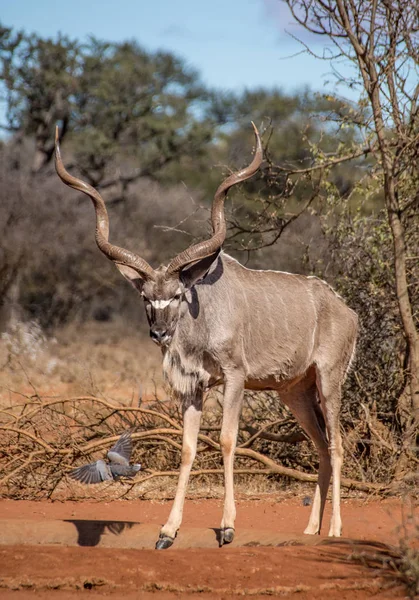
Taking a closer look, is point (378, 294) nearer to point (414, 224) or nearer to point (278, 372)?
point (414, 224)

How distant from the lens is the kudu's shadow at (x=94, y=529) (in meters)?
5.25

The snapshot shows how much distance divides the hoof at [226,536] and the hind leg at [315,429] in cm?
83

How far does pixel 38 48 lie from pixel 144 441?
1450 cm

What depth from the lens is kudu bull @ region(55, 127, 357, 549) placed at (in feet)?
17.0

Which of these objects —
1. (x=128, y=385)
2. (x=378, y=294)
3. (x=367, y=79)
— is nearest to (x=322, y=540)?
(x=378, y=294)

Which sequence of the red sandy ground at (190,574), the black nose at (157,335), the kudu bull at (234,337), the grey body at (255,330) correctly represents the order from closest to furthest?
the red sandy ground at (190,574), the black nose at (157,335), the kudu bull at (234,337), the grey body at (255,330)

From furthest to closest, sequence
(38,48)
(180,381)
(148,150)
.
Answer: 1. (148,150)
2. (38,48)
3. (180,381)

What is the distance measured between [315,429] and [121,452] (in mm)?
1377

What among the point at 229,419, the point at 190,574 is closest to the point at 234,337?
the point at 229,419

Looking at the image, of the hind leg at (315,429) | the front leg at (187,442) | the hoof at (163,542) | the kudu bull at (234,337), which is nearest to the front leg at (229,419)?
Result: the kudu bull at (234,337)

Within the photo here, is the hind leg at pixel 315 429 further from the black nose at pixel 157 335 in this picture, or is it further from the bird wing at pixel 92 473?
the black nose at pixel 157 335

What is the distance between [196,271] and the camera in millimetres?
5301

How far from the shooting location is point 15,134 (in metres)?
19.7

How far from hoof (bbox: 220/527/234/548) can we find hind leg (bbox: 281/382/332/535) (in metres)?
0.83
